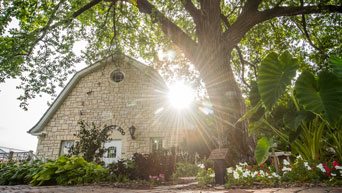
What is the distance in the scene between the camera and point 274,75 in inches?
121

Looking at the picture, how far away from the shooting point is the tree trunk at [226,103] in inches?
167

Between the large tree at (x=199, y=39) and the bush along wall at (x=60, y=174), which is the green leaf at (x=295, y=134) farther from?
the bush along wall at (x=60, y=174)

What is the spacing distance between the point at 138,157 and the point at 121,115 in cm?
545

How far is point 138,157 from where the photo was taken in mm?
5176

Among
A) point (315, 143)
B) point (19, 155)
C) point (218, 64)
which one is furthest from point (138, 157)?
point (19, 155)

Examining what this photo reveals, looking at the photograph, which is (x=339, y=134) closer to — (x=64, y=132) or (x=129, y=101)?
(x=129, y=101)

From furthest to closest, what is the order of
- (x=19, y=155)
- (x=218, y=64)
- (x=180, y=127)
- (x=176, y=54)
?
1. (x=19, y=155)
2. (x=180, y=127)
3. (x=176, y=54)
4. (x=218, y=64)

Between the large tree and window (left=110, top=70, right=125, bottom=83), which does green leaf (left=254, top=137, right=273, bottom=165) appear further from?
window (left=110, top=70, right=125, bottom=83)

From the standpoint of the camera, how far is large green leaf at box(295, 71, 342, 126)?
8.04ft

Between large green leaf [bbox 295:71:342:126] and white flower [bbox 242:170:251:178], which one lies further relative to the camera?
white flower [bbox 242:170:251:178]

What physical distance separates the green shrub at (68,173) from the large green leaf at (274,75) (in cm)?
411

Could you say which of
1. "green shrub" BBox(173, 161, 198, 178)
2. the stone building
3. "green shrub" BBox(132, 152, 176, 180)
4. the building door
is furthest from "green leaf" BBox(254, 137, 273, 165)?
the building door

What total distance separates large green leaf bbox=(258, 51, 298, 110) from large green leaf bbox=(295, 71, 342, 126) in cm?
26

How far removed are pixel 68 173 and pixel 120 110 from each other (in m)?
6.23
